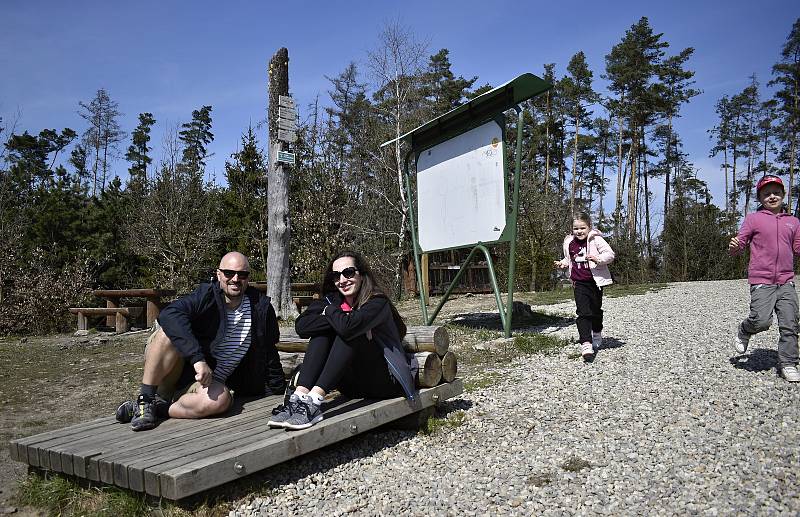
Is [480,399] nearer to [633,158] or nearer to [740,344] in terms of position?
[740,344]

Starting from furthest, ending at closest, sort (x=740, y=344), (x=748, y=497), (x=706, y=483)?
(x=740, y=344), (x=706, y=483), (x=748, y=497)

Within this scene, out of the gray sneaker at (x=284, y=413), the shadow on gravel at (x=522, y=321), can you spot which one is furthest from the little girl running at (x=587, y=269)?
the gray sneaker at (x=284, y=413)

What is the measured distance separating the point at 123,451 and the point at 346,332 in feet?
4.52

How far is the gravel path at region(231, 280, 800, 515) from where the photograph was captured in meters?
3.09

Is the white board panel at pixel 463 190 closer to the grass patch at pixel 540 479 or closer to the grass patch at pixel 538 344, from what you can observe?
the grass patch at pixel 538 344

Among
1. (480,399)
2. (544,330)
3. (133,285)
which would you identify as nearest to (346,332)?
(480,399)

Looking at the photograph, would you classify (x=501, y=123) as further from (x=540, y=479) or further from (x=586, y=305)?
(x=540, y=479)

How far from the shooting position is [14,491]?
11.9ft

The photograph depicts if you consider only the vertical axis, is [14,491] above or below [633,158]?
below

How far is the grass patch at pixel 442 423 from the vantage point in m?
4.44

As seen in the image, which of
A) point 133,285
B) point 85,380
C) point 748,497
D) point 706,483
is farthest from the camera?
point 133,285

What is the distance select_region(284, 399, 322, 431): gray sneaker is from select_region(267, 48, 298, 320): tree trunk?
23.4 feet

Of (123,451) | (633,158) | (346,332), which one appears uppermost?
(633,158)

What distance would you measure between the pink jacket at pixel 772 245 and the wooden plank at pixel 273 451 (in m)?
3.15
